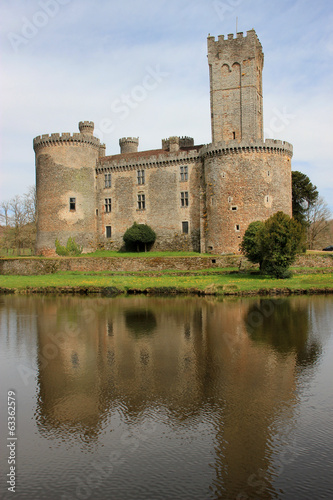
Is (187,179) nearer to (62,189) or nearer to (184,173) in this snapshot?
(184,173)

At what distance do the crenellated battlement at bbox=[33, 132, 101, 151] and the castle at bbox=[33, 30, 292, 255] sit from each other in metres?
0.09

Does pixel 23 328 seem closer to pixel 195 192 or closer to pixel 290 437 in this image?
pixel 290 437

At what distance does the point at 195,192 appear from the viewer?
4181cm

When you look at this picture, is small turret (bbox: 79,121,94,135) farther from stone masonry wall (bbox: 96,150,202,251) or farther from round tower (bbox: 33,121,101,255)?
stone masonry wall (bbox: 96,150,202,251)

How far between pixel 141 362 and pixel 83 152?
3601 centimetres

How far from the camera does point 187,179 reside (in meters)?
42.1

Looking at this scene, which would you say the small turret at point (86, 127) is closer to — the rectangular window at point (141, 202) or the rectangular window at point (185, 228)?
the rectangular window at point (141, 202)

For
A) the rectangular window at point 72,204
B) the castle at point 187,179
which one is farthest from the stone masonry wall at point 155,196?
the rectangular window at point 72,204

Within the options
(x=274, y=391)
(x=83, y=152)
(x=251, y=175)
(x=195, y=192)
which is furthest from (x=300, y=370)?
(x=83, y=152)

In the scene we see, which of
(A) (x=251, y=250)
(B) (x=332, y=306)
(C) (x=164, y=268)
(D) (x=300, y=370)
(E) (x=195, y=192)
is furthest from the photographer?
(E) (x=195, y=192)

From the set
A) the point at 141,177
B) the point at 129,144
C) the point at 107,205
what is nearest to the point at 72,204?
the point at 107,205

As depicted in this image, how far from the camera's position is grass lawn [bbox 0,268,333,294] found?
24.2 m

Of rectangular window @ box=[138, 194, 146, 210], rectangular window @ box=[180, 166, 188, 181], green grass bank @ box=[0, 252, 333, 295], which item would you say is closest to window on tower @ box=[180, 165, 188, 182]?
rectangular window @ box=[180, 166, 188, 181]

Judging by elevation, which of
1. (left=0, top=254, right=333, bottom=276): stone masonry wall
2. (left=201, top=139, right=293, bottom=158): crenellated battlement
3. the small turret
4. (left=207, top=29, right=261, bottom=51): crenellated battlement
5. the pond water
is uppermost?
(left=207, top=29, right=261, bottom=51): crenellated battlement
